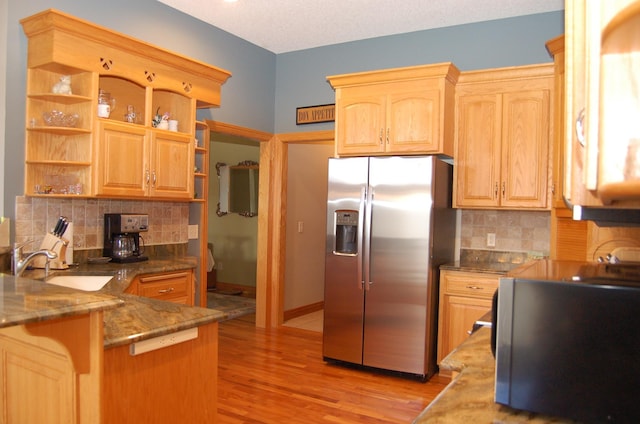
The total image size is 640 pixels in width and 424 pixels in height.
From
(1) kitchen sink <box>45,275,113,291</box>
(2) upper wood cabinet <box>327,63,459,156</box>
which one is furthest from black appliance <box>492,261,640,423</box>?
(2) upper wood cabinet <box>327,63,459,156</box>

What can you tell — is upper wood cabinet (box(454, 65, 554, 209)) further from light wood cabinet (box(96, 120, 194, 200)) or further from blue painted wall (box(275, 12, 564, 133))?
light wood cabinet (box(96, 120, 194, 200))

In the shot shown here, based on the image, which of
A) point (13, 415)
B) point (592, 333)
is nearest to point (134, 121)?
point (13, 415)

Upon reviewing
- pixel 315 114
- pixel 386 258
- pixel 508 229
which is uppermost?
pixel 315 114

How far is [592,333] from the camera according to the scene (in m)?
1.03

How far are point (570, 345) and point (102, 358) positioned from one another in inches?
53.3

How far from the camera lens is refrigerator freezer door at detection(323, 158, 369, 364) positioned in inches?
158

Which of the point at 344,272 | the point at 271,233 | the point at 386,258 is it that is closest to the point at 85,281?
the point at 344,272

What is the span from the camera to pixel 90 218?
363cm

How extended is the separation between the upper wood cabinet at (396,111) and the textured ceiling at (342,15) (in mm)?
482

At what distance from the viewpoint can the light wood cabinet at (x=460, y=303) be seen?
12.3 ft

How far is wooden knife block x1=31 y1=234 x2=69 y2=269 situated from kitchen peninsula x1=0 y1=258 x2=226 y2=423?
132cm

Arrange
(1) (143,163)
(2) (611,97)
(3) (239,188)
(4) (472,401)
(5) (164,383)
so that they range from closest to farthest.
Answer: (2) (611,97), (4) (472,401), (5) (164,383), (1) (143,163), (3) (239,188)

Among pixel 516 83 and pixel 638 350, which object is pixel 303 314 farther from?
pixel 638 350

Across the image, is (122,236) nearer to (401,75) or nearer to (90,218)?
(90,218)
